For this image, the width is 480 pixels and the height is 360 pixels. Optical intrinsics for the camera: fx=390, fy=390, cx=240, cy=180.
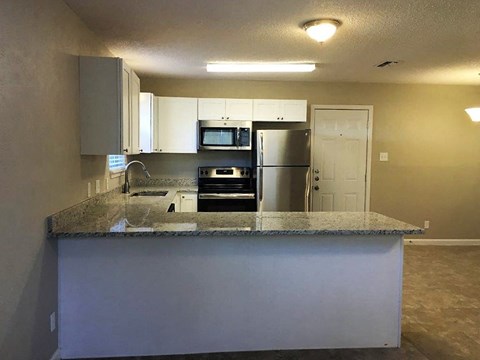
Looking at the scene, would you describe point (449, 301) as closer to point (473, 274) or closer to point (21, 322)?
point (473, 274)

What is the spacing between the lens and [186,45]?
3590 mm

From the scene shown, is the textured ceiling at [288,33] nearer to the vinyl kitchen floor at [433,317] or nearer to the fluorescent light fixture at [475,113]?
the fluorescent light fixture at [475,113]

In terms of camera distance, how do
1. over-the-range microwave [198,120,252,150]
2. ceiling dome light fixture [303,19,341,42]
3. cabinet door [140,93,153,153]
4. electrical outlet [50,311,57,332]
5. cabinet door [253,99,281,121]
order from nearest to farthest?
electrical outlet [50,311,57,332], ceiling dome light fixture [303,19,341,42], cabinet door [140,93,153,153], over-the-range microwave [198,120,252,150], cabinet door [253,99,281,121]

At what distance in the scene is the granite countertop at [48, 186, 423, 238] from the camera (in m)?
2.40

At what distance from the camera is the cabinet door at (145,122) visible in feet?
15.6

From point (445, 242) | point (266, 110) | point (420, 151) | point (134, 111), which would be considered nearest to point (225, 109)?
point (266, 110)

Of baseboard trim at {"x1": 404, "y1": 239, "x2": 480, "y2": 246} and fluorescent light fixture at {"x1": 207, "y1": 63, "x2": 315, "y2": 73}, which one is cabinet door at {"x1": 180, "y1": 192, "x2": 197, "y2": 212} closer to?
fluorescent light fixture at {"x1": 207, "y1": 63, "x2": 315, "y2": 73}

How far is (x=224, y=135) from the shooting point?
502 centimetres

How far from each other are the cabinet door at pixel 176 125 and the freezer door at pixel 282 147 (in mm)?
912

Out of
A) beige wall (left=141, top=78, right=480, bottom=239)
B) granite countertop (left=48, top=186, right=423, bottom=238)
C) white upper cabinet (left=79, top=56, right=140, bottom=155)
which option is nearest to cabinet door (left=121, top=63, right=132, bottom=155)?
white upper cabinet (left=79, top=56, right=140, bottom=155)

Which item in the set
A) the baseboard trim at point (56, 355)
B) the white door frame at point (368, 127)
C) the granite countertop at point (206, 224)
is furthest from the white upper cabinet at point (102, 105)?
the white door frame at point (368, 127)

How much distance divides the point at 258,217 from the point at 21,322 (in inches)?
62.0

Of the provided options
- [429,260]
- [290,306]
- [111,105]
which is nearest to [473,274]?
[429,260]

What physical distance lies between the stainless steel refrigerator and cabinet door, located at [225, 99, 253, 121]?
410 millimetres
